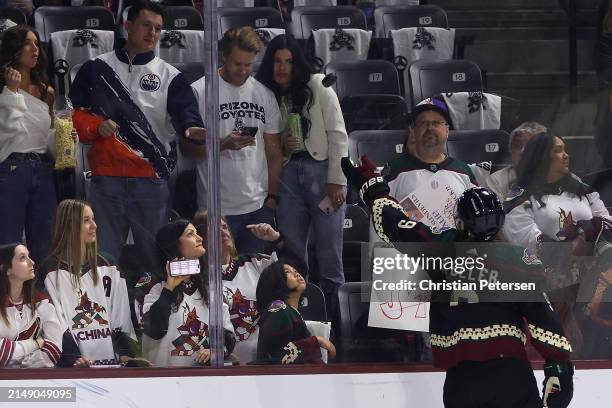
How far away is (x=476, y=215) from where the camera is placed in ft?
13.7

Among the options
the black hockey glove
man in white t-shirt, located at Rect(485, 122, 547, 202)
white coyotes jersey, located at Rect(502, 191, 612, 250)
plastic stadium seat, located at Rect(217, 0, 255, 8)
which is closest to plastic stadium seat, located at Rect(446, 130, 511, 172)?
man in white t-shirt, located at Rect(485, 122, 547, 202)

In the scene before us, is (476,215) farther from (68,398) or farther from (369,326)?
(68,398)

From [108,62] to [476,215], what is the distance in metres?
1.56

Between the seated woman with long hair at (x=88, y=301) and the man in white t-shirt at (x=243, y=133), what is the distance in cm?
47

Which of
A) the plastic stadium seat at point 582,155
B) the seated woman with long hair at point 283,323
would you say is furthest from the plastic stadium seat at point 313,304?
the plastic stadium seat at point 582,155

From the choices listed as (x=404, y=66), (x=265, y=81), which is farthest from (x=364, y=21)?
(x=265, y=81)

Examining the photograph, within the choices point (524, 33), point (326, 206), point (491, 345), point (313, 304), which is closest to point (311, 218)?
point (326, 206)

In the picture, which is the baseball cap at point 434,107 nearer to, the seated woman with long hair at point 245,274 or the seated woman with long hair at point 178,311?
the seated woman with long hair at point 245,274

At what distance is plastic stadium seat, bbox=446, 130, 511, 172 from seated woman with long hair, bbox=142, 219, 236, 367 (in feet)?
3.37

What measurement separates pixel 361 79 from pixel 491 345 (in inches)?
51.0

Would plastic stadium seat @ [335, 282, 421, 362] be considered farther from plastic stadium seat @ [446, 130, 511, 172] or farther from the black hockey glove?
the black hockey glove

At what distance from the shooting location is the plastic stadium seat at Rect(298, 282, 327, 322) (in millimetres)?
4891

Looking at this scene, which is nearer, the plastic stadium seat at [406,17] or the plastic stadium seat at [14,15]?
the plastic stadium seat at [14,15]

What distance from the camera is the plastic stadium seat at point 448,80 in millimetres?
5039
